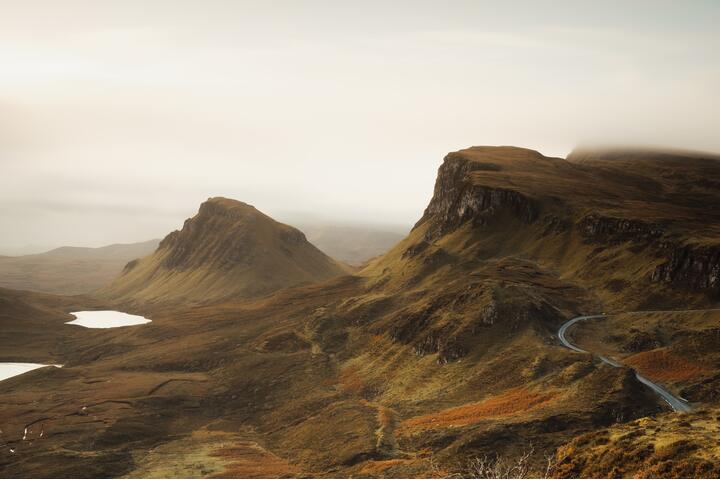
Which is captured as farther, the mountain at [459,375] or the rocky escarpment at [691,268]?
the rocky escarpment at [691,268]

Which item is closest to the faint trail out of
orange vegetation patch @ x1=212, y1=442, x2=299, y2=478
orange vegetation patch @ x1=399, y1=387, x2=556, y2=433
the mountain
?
the mountain

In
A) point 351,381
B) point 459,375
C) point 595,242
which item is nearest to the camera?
point 459,375

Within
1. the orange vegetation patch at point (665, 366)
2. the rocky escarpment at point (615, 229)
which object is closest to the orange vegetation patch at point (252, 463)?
the orange vegetation patch at point (665, 366)

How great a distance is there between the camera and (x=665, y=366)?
9112 cm

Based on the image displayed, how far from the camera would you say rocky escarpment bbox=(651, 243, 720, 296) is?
122 m

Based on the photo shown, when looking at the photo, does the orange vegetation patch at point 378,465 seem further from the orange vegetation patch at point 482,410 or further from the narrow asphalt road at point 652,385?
the narrow asphalt road at point 652,385

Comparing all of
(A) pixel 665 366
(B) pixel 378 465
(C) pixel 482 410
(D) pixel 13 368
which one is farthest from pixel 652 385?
(D) pixel 13 368

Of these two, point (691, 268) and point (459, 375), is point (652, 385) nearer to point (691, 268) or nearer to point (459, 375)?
point (459, 375)

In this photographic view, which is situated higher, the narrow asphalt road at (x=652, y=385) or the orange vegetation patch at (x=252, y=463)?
the narrow asphalt road at (x=652, y=385)

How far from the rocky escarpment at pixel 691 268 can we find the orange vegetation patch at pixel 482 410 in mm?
57997

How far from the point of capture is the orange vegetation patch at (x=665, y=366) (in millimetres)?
86375

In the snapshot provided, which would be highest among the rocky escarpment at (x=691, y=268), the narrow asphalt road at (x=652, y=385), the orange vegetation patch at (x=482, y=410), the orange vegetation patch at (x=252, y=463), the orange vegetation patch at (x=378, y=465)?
the rocky escarpment at (x=691, y=268)

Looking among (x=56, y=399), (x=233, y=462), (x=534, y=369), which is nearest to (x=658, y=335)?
(x=534, y=369)

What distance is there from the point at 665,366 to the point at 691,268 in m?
46.4
